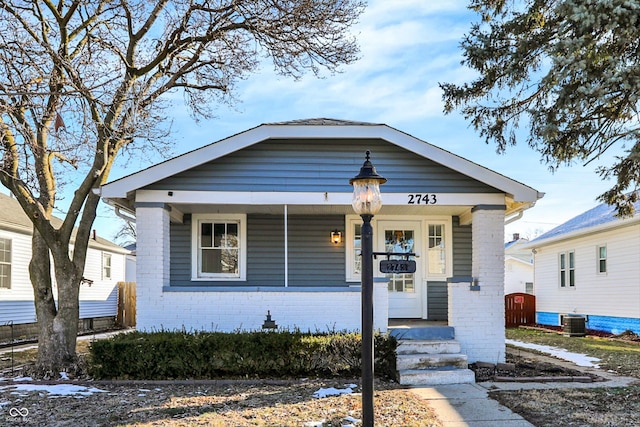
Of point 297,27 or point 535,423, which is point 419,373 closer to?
point 535,423

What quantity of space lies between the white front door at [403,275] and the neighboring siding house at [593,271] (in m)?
6.80

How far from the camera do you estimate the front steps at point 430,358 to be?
8438 mm

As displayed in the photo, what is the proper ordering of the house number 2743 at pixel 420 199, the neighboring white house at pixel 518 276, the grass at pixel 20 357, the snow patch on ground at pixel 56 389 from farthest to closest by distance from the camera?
the neighboring white house at pixel 518 276
the grass at pixel 20 357
the house number 2743 at pixel 420 199
the snow patch on ground at pixel 56 389

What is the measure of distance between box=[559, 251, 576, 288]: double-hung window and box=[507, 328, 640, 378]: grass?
1995 mm

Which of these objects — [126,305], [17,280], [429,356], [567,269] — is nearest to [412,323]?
[429,356]

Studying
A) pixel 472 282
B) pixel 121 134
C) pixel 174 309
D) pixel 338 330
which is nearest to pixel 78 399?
pixel 174 309

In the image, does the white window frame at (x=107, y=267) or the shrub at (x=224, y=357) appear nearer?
the shrub at (x=224, y=357)

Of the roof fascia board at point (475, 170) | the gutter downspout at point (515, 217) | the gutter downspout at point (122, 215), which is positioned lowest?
the gutter downspout at point (515, 217)

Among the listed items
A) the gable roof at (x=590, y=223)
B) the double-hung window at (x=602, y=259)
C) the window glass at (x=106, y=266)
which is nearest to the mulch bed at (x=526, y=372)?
the gable roof at (x=590, y=223)

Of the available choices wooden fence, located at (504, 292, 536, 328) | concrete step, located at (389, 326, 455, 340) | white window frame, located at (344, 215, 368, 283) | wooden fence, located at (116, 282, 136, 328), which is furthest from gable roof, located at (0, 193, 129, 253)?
wooden fence, located at (504, 292, 536, 328)

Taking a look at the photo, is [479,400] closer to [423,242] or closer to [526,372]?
[526,372]

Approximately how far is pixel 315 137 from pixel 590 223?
11488 mm

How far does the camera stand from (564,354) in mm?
12109

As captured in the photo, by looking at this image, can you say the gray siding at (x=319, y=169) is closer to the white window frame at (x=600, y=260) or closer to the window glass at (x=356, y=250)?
the window glass at (x=356, y=250)
